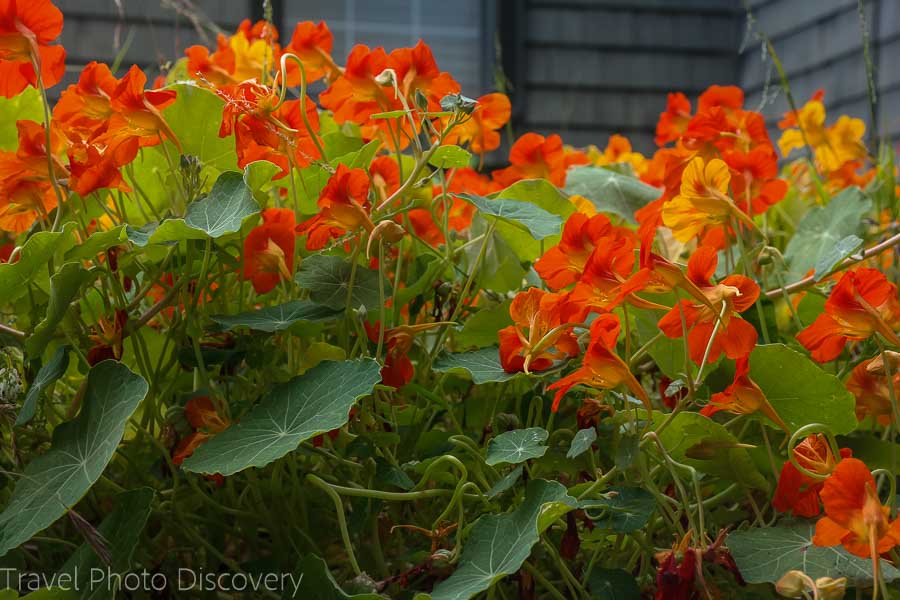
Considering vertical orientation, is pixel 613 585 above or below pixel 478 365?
below

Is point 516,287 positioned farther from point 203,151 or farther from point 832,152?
point 832,152

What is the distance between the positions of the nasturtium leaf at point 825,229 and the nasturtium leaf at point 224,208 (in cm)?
60

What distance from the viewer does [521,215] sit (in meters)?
0.76

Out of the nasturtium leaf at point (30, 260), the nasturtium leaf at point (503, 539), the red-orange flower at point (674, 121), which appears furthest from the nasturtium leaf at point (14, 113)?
the red-orange flower at point (674, 121)

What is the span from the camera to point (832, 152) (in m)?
1.61

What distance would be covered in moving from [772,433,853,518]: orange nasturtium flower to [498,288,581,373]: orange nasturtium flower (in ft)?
0.51

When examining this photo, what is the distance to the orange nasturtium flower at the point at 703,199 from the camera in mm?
661

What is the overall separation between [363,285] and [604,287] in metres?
0.19

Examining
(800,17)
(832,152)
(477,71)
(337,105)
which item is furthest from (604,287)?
(800,17)

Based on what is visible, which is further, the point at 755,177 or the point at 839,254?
the point at 755,177

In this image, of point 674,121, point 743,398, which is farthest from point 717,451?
point 674,121

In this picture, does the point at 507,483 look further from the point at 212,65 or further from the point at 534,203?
the point at 212,65

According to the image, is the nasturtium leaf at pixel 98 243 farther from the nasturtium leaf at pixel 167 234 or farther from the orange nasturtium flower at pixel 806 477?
the orange nasturtium flower at pixel 806 477

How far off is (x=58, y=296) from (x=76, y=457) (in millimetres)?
110
